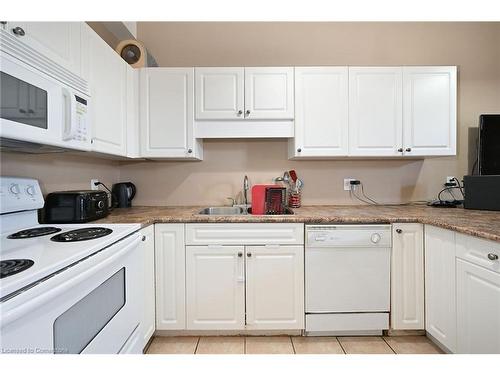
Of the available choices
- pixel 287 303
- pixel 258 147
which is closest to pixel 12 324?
pixel 287 303

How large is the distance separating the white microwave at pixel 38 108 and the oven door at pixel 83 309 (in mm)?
554

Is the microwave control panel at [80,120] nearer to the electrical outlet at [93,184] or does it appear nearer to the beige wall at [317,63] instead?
the electrical outlet at [93,184]

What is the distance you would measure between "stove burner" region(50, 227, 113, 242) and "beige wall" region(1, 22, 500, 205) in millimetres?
1166

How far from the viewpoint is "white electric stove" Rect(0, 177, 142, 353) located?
707 millimetres

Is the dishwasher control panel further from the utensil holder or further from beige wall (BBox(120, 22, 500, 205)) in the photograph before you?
beige wall (BBox(120, 22, 500, 205))

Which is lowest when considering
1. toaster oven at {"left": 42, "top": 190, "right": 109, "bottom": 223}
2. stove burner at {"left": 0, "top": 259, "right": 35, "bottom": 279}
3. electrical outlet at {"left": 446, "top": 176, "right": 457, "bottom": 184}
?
stove burner at {"left": 0, "top": 259, "right": 35, "bottom": 279}

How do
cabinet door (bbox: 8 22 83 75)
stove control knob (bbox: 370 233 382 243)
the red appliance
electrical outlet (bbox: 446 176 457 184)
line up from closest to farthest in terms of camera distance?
1. cabinet door (bbox: 8 22 83 75)
2. stove control knob (bbox: 370 233 382 243)
3. the red appliance
4. electrical outlet (bbox: 446 176 457 184)

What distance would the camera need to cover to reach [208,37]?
246 centimetres

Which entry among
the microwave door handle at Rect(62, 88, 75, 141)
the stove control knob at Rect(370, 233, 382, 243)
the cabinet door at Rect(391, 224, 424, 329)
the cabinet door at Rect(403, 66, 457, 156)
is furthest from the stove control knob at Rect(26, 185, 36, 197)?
the cabinet door at Rect(403, 66, 457, 156)

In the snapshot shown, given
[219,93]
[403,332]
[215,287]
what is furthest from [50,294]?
[403,332]

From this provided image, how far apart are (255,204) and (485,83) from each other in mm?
2522

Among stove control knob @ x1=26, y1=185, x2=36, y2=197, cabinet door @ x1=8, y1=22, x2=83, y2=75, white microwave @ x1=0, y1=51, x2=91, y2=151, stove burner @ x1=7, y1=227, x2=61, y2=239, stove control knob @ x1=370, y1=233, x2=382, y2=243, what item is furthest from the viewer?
stove control knob @ x1=370, y1=233, x2=382, y2=243

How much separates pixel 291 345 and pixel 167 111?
6.51 ft

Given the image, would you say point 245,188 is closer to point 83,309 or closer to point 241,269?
point 241,269
